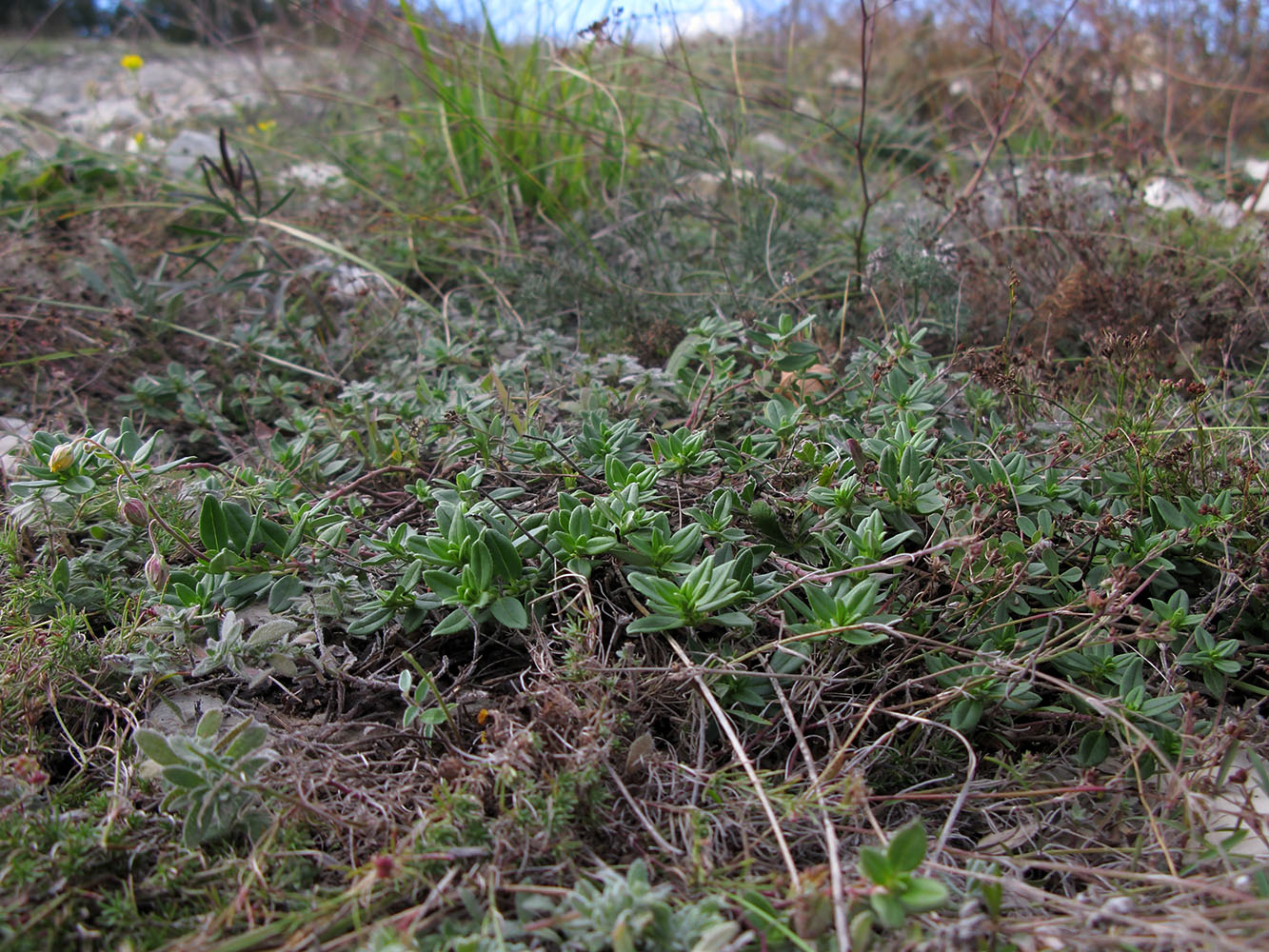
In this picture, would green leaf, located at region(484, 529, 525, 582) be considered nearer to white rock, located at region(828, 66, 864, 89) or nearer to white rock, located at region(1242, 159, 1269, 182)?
white rock, located at region(1242, 159, 1269, 182)

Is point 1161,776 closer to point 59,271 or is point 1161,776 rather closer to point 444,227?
point 444,227

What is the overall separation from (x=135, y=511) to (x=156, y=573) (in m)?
0.22

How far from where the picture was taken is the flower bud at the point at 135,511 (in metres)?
1.84

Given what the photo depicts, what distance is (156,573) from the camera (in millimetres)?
1708

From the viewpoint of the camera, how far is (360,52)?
6.03 m

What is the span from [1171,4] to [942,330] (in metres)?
4.53

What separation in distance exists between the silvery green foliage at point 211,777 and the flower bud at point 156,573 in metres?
0.45

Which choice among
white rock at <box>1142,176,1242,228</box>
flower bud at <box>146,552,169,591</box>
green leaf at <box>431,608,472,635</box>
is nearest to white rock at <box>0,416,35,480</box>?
flower bud at <box>146,552,169,591</box>

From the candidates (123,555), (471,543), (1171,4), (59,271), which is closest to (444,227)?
(59,271)

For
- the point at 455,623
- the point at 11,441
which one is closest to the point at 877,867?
the point at 455,623

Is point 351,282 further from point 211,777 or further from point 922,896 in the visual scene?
point 922,896

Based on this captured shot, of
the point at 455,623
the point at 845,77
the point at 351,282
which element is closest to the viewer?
the point at 455,623

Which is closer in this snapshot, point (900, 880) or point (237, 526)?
point (900, 880)

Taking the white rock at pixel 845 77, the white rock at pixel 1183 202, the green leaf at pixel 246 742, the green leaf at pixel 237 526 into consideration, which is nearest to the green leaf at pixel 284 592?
the green leaf at pixel 237 526
